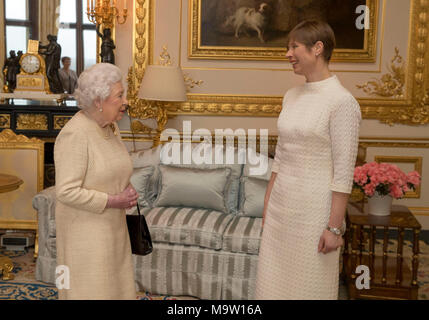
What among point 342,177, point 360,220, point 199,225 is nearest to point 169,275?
point 199,225

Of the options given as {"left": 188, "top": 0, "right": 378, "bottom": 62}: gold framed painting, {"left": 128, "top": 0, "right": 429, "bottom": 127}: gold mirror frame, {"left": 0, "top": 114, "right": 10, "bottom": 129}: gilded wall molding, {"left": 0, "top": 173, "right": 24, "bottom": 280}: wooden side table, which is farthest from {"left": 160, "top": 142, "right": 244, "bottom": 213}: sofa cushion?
{"left": 0, "top": 114, "right": 10, "bottom": 129}: gilded wall molding

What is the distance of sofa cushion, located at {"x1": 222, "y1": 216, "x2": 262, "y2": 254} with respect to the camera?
4.23m

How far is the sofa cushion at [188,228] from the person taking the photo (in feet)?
14.2

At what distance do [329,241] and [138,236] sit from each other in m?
0.94

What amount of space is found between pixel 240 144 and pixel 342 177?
4.22 m

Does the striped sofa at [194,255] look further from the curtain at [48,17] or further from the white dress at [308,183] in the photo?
the curtain at [48,17]

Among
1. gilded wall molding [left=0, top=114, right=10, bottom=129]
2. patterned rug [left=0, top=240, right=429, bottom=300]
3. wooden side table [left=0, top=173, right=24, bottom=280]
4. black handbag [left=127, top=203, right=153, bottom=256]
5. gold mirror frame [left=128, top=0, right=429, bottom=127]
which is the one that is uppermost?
gold mirror frame [left=128, top=0, right=429, bottom=127]

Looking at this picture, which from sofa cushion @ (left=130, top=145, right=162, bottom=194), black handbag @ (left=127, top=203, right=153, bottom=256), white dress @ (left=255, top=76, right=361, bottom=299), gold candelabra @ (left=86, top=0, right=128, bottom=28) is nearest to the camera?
white dress @ (left=255, top=76, right=361, bottom=299)

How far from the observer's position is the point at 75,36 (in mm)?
7965

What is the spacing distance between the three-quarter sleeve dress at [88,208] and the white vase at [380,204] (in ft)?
7.85

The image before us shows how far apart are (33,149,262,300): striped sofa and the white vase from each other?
0.89m

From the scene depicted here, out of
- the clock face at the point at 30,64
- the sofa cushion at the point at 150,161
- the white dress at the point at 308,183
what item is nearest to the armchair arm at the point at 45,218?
the sofa cushion at the point at 150,161

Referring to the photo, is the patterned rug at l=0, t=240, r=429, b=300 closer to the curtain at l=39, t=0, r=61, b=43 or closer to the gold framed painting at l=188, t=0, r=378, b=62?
the gold framed painting at l=188, t=0, r=378, b=62
